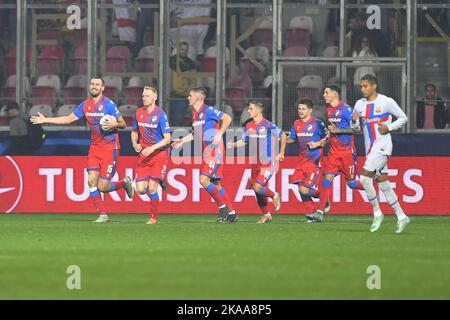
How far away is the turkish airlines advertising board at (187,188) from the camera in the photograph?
23766 millimetres

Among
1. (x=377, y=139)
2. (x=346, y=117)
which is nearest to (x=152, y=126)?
(x=346, y=117)

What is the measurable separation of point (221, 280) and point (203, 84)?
15309 millimetres

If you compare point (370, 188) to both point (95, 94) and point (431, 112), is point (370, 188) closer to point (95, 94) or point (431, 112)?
point (95, 94)

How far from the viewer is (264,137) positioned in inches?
862

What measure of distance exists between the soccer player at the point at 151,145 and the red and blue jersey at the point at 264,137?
1.83m

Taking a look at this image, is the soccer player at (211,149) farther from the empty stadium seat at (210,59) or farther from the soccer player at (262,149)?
the empty stadium seat at (210,59)

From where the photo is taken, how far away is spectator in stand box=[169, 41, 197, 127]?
25984mm

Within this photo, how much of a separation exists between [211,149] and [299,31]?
6336 millimetres

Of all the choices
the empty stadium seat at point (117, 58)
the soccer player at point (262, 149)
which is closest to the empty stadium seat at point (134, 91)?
the empty stadium seat at point (117, 58)

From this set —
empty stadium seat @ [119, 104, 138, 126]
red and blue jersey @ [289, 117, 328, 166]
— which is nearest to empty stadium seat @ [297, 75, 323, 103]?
empty stadium seat @ [119, 104, 138, 126]

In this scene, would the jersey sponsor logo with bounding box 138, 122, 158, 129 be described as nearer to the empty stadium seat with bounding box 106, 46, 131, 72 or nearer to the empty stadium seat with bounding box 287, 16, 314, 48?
the empty stadium seat with bounding box 106, 46, 131, 72

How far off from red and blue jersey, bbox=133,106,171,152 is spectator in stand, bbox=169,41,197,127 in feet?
18.2

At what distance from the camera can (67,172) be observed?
2392 cm

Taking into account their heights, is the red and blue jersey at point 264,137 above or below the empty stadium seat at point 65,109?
below
